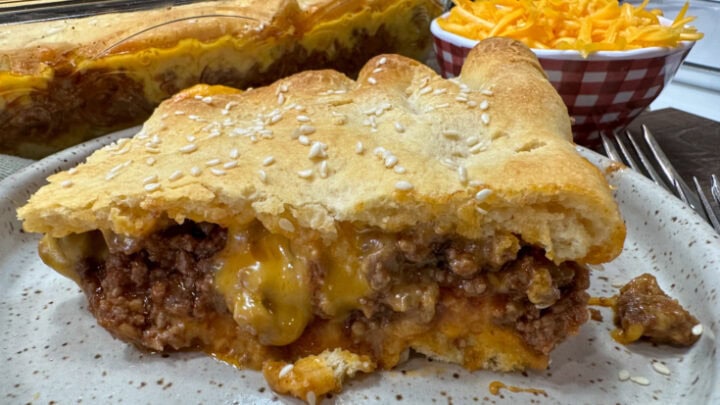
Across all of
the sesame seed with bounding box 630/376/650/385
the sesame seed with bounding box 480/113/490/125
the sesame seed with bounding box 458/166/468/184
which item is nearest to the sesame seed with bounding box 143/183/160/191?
the sesame seed with bounding box 458/166/468/184

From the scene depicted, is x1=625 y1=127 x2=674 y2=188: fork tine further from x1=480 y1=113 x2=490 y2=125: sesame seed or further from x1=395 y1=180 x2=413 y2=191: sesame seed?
x1=395 y1=180 x2=413 y2=191: sesame seed

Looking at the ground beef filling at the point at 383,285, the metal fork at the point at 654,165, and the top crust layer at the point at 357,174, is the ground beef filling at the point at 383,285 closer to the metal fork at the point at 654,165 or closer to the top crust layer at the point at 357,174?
the top crust layer at the point at 357,174

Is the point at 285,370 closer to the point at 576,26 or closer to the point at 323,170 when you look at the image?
the point at 323,170

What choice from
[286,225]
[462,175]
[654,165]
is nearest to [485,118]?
[462,175]

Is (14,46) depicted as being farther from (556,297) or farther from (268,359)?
(556,297)

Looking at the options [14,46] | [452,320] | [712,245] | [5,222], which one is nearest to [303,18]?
[14,46]

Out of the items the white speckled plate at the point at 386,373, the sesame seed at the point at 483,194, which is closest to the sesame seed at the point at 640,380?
the white speckled plate at the point at 386,373
